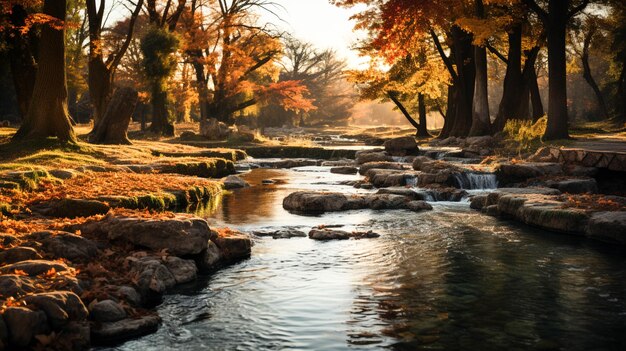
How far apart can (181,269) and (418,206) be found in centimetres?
799

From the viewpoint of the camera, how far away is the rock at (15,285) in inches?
252

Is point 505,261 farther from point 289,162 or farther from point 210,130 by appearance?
point 210,130

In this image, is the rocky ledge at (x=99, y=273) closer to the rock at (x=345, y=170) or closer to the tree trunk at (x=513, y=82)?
the rock at (x=345, y=170)

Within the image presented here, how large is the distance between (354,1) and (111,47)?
75.6 feet

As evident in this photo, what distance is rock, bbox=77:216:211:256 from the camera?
9.05 metres

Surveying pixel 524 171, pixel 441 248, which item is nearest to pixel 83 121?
pixel 524 171

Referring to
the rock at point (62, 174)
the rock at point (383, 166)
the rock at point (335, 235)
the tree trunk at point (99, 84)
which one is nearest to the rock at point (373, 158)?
the rock at point (383, 166)

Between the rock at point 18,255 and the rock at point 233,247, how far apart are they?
2.95m

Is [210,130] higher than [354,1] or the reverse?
the reverse

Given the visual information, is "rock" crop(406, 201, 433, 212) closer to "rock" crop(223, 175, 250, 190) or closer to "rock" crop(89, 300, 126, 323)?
"rock" crop(223, 175, 250, 190)

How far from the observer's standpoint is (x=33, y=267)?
7.23 metres

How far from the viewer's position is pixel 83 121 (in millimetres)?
55500

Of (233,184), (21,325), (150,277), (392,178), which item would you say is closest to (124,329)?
(21,325)

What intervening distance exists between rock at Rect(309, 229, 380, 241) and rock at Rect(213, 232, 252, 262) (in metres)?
1.74
